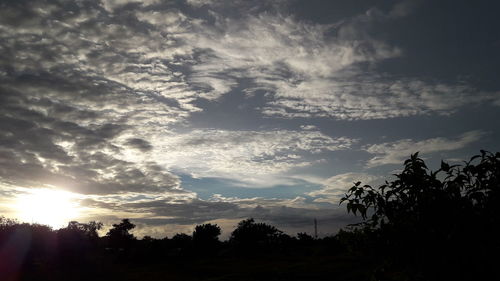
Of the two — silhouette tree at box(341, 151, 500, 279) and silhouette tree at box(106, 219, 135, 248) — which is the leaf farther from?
silhouette tree at box(106, 219, 135, 248)

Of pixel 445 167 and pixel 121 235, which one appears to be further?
pixel 121 235

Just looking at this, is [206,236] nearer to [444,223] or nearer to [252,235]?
[252,235]

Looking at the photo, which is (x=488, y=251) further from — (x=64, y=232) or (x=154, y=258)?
(x=154, y=258)

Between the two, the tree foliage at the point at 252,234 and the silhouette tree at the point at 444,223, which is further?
the tree foliage at the point at 252,234

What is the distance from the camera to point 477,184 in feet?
15.8

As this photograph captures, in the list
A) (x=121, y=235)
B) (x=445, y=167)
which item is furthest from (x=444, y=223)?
(x=121, y=235)

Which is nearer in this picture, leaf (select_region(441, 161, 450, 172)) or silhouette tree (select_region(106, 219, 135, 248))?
leaf (select_region(441, 161, 450, 172))

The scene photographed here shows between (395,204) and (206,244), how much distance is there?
73657 millimetres

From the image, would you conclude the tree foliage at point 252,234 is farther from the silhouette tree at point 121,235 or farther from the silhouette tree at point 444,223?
the silhouette tree at point 444,223

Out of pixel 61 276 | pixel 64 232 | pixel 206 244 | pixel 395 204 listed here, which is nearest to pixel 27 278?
pixel 61 276

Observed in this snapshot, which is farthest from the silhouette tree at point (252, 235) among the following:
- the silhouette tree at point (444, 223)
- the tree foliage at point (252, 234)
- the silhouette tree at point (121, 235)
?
the silhouette tree at point (444, 223)

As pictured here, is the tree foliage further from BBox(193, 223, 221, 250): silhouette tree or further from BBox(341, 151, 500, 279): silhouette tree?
BBox(341, 151, 500, 279): silhouette tree

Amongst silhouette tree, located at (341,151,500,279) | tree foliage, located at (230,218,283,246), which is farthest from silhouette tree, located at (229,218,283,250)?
silhouette tree, located at (341,151,500,279)

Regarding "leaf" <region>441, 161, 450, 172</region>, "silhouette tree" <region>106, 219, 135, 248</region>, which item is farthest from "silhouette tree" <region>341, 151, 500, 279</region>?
"silhouette tree" <region>106, 219, 135, 248</region>
